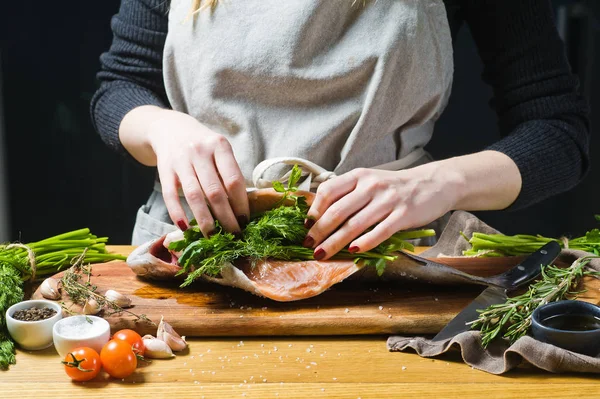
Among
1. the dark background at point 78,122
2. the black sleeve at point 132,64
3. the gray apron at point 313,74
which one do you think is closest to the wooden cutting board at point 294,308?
the gray apron at point 313,74

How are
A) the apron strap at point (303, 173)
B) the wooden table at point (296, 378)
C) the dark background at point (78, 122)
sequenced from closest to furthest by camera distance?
the wooden table at point (296, 378)
the apron strap at point (303, 173)
the dark background at point (78, 122)

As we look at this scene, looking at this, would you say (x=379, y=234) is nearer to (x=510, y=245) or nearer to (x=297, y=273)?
(x=297, y=273)

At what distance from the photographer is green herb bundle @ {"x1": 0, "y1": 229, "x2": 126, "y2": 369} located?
69.6 inches

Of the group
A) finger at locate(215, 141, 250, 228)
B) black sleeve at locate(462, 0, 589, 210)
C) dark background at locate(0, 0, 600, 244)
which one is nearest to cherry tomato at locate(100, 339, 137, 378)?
finger at locate(215, 141, 250, 228)

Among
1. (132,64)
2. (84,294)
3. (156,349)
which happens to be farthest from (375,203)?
(132,64)

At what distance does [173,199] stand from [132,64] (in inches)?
30.2

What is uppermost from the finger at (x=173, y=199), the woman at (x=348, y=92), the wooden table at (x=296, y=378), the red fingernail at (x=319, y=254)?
the woman at (x=348, y=92)

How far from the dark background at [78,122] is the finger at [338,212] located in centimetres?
173

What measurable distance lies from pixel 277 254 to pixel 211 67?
0.66 m

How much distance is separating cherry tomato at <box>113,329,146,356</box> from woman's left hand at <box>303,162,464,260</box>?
1.57 feet

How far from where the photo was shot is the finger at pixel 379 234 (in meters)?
1.80

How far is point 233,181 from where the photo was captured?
1812mm

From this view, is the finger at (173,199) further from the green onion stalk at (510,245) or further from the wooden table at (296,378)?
the green onion stalk at (510,245)

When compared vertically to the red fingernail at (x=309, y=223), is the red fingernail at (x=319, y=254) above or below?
below
